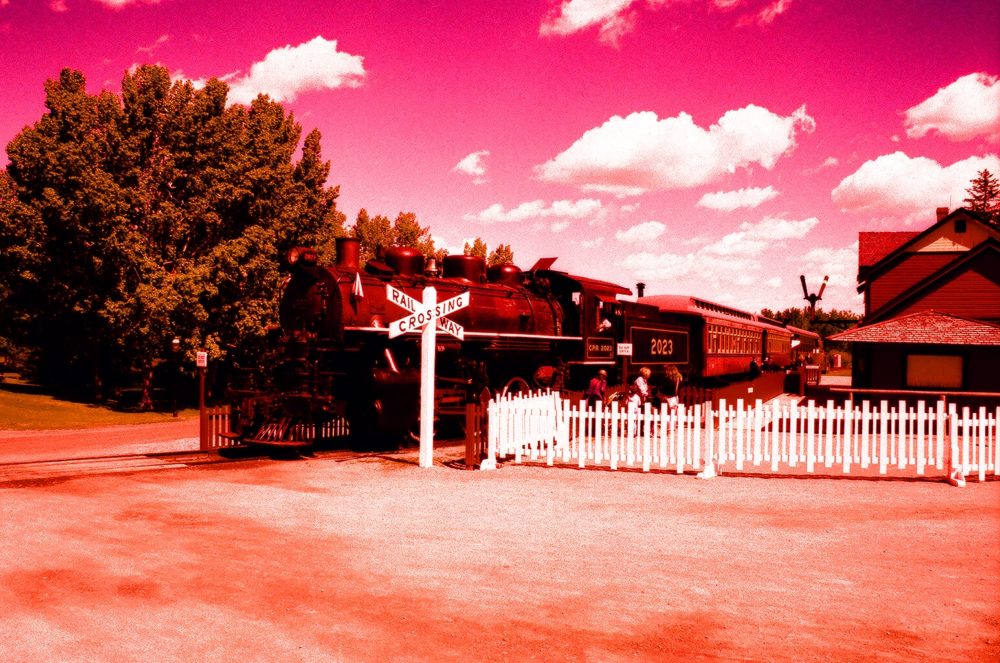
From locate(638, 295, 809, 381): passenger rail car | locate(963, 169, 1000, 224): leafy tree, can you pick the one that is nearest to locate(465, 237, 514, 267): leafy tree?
locate(638, 295, 809, 381): passenger rail car

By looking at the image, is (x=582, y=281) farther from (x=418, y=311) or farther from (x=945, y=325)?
(x=945, y=325)

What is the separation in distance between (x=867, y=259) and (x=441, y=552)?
91.9 feet

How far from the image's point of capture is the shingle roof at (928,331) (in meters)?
19.2

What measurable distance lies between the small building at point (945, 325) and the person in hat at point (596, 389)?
790cm

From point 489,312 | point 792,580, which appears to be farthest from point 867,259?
point 792,580

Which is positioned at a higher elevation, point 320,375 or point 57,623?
point 320,375

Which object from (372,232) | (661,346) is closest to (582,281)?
(661,346)

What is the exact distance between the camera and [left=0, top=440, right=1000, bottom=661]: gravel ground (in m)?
4.37

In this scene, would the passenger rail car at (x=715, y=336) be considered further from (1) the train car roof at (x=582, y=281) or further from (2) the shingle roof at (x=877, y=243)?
(2) the shingle roof at (x=877, y=243)

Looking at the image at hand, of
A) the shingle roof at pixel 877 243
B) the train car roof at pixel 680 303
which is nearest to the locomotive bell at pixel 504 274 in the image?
the train car roof at pixel 680 303

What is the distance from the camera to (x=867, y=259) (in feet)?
96.4

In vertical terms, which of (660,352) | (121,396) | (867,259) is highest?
(867,259)

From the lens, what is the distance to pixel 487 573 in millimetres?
5758

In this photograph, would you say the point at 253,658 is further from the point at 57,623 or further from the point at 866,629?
the point at 866,629
